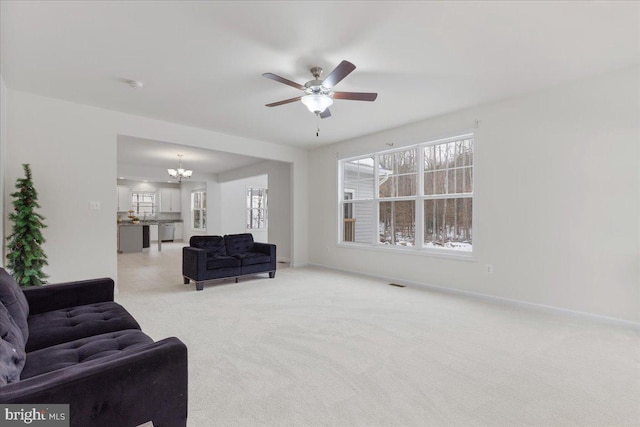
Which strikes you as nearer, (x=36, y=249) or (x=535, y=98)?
(x=36, y=249)

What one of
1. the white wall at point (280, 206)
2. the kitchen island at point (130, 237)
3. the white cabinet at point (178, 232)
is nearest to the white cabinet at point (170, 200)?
the white cabinet at point (178, 232)

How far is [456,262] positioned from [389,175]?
6.28ft

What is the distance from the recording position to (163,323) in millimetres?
3229

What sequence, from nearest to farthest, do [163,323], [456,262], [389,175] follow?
[163,323]
[456,262]
[389,175]

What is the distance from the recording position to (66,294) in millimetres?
2352

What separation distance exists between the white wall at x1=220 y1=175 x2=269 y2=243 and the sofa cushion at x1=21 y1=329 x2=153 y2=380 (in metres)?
9.07

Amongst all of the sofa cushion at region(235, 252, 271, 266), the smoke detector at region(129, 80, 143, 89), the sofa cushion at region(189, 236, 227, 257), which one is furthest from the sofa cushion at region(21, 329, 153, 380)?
the sofa cushion at region(189, 236, 227, 257)

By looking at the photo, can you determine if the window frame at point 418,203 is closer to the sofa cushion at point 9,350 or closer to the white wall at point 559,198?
the white wall at point 559,198

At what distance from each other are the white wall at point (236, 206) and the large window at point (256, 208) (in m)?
0.15

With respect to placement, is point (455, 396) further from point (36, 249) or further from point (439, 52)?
point (36, 249)

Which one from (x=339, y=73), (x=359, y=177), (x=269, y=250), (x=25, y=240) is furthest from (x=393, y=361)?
(x=359, y=177)

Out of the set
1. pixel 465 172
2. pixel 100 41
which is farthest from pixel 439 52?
pixel 100 41

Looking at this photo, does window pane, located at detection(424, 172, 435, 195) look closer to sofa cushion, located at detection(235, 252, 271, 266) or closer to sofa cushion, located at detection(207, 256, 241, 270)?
sofa cushion, located at detection(235, 252, 271, 266)

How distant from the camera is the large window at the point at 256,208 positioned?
36.7ft
